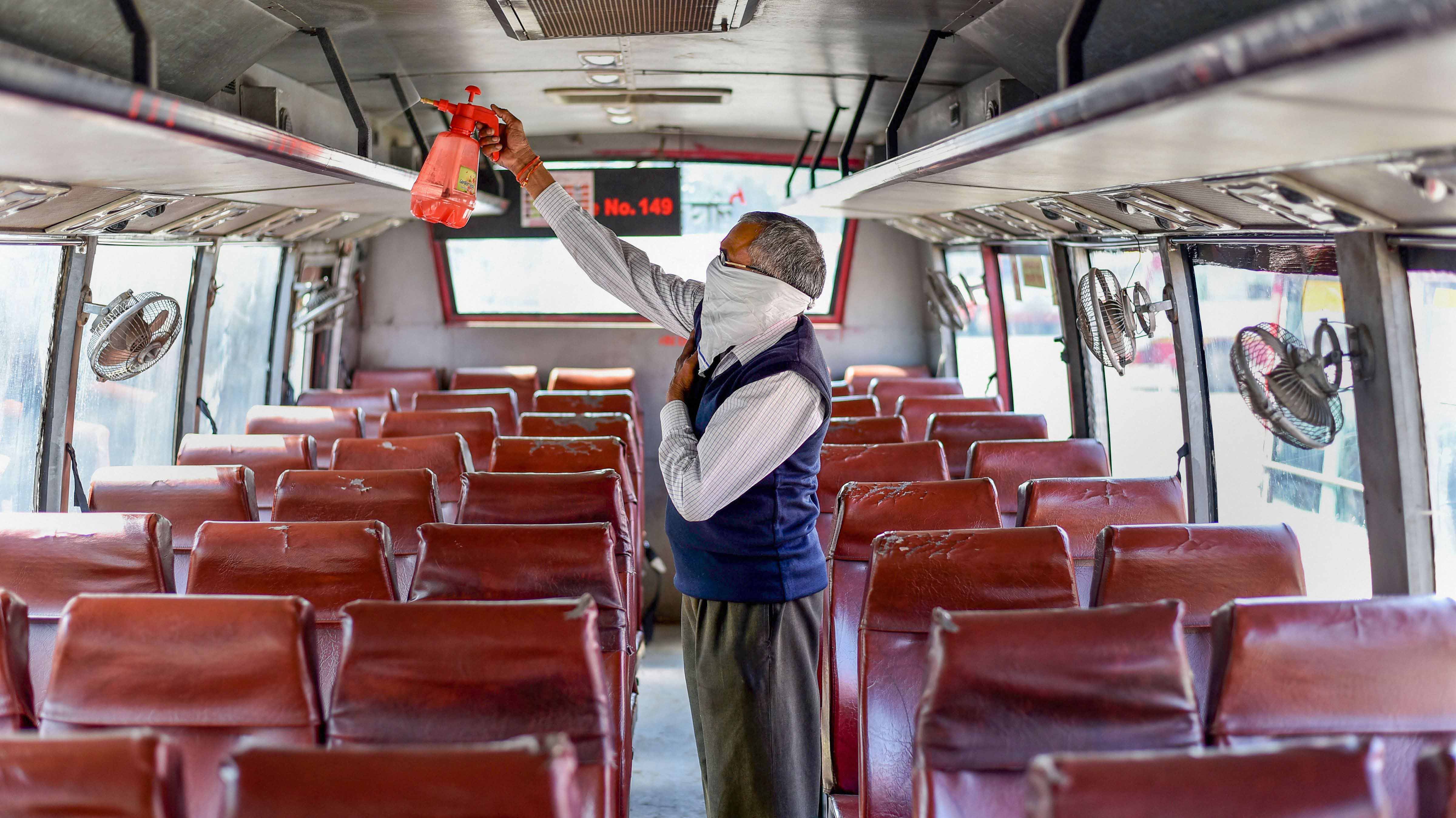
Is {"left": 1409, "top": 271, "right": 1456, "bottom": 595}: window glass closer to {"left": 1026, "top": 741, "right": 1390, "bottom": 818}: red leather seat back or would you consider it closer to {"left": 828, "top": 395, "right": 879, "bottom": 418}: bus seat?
{"left": 1026, "top": 741, "right": 1390, "bottom": 818}: red leather seat back

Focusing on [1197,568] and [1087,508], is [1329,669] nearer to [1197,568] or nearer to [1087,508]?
[1197,568]

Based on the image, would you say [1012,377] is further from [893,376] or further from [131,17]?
[131,17]

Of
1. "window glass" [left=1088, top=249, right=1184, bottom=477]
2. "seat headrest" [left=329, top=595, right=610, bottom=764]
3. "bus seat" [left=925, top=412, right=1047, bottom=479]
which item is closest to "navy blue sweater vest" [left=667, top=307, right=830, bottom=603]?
"seat headrest" [left=329, top=595, right=610, bottom=764]

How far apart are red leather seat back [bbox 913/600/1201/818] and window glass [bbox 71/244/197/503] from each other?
445cm

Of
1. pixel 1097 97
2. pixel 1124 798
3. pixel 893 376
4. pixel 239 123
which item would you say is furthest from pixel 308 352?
pixel 1124 798

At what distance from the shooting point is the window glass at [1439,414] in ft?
10.5

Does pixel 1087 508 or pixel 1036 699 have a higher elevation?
pixel 1087 508

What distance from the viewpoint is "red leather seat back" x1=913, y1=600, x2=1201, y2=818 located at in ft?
6.31

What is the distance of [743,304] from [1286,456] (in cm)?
295

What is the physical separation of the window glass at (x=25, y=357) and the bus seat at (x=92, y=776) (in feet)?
12.8

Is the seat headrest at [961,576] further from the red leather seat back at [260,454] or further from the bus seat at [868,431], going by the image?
the red leather seat back at [260,454]

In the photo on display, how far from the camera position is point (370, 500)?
3807 mm

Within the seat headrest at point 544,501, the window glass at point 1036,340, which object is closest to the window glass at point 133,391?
the seat headrest at point 544,501

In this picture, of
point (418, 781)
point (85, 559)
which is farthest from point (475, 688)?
point (85, 559)
